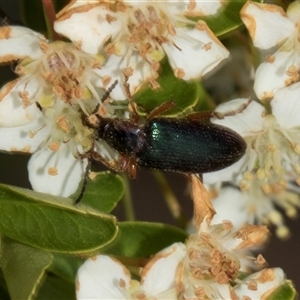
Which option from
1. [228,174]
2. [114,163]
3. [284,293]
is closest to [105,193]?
[114,163]

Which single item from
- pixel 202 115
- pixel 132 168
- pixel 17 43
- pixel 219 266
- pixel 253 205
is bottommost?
pixel 253 205

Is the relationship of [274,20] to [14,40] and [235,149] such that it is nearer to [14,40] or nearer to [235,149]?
[235,149]

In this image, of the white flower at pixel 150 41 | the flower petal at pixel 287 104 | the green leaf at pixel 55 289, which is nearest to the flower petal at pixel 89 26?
the white flower at pixel 150 41

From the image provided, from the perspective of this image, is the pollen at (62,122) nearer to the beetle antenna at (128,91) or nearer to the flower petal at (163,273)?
the beetle antenna at (128,91)

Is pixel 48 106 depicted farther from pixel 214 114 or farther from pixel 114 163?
pixel 214 114

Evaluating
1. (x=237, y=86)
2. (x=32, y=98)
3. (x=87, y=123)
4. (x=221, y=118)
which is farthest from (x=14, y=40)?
(x=237, y=86)
